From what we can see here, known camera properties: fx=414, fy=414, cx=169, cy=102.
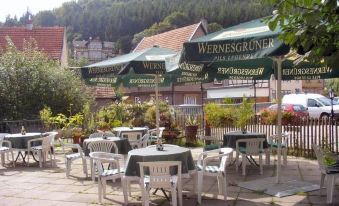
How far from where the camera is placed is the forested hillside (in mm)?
72438

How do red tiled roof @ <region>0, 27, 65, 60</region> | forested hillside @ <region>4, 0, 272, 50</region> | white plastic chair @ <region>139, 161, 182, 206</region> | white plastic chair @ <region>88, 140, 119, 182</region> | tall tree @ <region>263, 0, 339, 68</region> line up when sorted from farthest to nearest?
1. forested hillside @ <region>4, 0, 272, 50</region>
2. red tiled roof @ <region>0, 27, 65, 60</region>
3. white plastic chair @ <region>88, 140, 119, 182</region>
4. white plastic chair @ <region>139, 161, 182, 206</region>
5. tall tree @ <region>263, 0, 339, 68</region>

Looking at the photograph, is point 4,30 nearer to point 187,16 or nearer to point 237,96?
point 237,96

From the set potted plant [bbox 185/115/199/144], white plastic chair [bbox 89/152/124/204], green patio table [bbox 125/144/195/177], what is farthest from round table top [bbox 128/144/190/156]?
potted plant [bbox 185/115/199/144]

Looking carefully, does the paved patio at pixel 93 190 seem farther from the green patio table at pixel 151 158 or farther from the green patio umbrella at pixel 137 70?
the green patio umbrella at pixel 137 70

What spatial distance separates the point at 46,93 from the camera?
723 inches

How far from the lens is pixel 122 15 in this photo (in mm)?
85000

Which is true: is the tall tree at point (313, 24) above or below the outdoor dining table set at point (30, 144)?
above

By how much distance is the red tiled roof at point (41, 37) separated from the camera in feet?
103

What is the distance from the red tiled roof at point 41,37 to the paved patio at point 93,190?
22134 millimetres

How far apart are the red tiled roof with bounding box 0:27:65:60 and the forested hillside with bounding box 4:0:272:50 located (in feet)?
134

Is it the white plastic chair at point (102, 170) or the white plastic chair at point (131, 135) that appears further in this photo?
the white plastic chair at point (131, 135)

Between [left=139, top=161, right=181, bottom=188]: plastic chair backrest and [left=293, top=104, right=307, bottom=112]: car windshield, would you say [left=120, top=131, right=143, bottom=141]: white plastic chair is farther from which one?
[left=293, top=104, right=307, bottom=112]: car windshield

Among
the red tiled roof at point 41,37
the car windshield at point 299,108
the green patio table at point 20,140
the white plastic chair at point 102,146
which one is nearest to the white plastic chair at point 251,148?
the white plastic chair at point 102,146

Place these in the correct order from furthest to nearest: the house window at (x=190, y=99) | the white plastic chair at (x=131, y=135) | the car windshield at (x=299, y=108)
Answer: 1. the house window at (x=190, y=99)
2. the car windshield at (x=299, y=108)
3. the white plastic chair at (x=131, y=135)
